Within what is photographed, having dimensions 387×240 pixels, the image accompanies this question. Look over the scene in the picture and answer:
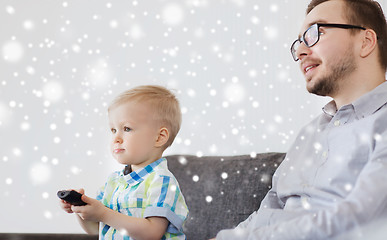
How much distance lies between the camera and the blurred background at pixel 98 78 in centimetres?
218

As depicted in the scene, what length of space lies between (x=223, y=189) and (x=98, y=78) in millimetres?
1178

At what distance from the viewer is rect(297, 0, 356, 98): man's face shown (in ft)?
4.33

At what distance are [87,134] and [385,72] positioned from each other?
171cm

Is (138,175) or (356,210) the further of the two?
(138,175)

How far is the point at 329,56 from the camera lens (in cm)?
133

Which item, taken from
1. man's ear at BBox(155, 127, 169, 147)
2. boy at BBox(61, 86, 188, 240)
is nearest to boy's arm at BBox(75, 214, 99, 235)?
boy at BBox(61, 86, 188, 240)

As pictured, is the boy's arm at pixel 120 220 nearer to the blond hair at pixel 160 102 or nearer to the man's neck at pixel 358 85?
the blond hair at pixel 160 102

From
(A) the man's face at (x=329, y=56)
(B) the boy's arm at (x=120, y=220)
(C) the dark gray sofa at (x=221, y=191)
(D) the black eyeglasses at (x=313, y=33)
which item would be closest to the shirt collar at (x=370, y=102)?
(A) the man's face at (x=329, y=56)

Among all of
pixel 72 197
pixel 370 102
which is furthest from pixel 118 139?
pixel 370 102

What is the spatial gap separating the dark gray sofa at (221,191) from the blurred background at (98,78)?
35cm

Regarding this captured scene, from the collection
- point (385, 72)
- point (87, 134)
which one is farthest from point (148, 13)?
point (385, 72)

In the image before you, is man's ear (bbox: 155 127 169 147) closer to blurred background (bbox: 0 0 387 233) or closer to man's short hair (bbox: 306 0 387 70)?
man's short hair (bbox: 306 0 387 70)

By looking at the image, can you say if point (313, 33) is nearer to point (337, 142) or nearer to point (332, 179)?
point (337, 142)

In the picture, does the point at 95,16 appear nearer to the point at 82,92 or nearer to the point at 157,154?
the point at 82,92
